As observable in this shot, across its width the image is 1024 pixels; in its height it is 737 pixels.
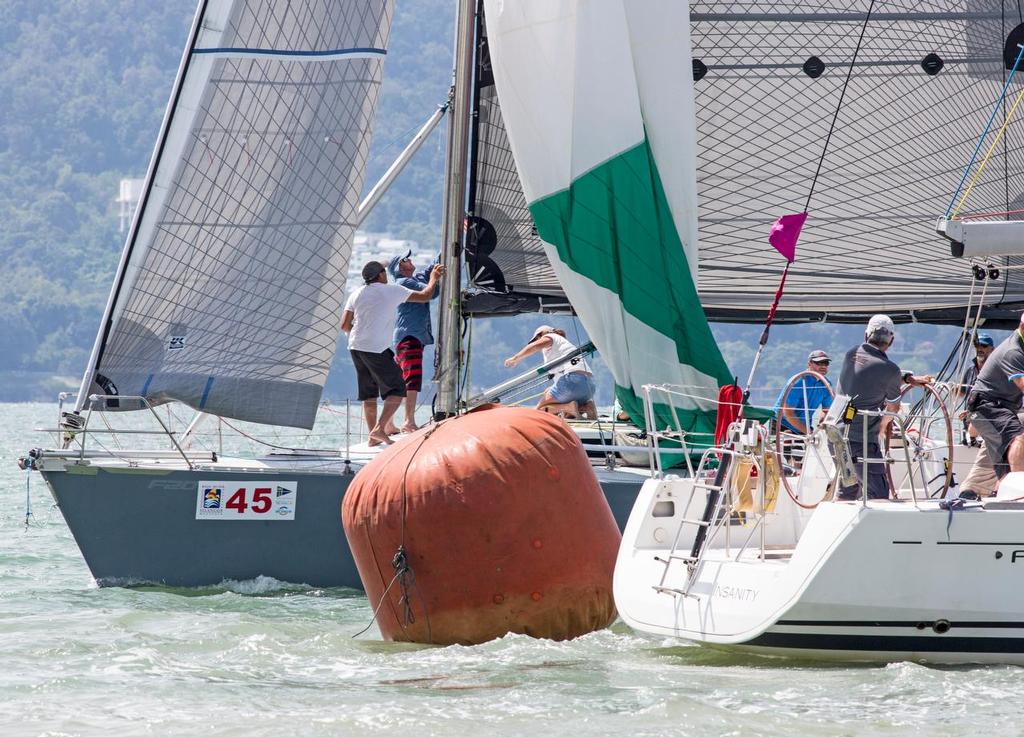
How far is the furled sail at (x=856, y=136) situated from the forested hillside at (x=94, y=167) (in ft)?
155

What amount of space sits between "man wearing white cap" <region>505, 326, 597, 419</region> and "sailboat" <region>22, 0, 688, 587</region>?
20.7 inches

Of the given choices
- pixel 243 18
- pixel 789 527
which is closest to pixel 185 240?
pixel 243 18

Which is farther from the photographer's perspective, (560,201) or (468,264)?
(468,264)

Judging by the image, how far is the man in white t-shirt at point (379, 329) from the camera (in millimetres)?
9125

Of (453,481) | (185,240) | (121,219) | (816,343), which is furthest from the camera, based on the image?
(121,219)

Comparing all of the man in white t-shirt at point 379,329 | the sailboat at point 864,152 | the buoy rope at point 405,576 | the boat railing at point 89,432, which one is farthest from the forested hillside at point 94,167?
the buoy rope at point 405,576

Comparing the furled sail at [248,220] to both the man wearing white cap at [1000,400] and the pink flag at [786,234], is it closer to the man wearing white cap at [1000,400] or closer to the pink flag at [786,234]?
the pink flag at [786,234]

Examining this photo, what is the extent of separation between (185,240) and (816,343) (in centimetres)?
5331

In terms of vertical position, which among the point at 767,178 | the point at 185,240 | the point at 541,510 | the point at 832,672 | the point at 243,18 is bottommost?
the point at 832,672

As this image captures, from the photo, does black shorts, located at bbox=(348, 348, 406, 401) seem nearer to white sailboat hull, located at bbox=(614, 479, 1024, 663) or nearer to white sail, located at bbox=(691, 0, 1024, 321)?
white sail, located at bbox=(691, 0, 1024, 321)

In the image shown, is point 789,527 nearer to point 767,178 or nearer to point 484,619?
point 484,619

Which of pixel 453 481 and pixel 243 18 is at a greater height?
pixel 243 18

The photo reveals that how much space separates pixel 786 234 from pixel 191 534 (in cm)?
348

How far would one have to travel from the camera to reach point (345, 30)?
31.4 feet
